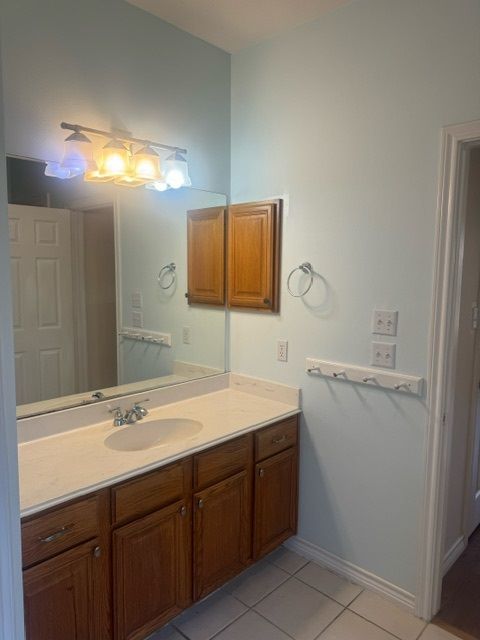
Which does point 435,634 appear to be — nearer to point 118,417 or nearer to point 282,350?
point 282,350

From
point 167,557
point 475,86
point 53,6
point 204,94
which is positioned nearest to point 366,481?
point 167,557

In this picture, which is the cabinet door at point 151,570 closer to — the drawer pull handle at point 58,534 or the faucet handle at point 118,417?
the drawer pull handle at point 58,534

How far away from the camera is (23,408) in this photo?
185 centimetres

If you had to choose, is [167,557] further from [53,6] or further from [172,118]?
[53,6]

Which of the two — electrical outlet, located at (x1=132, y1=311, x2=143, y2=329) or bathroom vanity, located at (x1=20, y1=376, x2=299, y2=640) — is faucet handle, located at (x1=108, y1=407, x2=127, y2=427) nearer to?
bathroom vanity, located at (x1=20, y1=376, x2=299, y2=640)

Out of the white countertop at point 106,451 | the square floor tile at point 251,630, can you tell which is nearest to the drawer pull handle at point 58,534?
the white countertop at point 106,451

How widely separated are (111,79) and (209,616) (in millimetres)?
2450

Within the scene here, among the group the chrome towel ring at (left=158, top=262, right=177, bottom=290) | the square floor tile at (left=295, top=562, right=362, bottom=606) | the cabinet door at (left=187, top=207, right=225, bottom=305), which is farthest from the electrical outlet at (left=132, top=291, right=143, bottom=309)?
the square floor tile at (left=295, top=562, right=362, bottom=606)

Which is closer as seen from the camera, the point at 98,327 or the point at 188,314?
the point at 98,327

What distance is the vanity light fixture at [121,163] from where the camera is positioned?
187 centimetres

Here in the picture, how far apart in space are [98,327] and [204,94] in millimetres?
1372

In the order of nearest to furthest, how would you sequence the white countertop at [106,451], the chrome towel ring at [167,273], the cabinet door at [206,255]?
1. the white countertop at [106,451]
2. the chrome towel ring at [167,273]
3. the cabinet door at [206,255]

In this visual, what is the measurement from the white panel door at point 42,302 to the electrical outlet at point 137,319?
13.3 inches

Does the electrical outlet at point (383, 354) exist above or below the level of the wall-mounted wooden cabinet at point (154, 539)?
above
